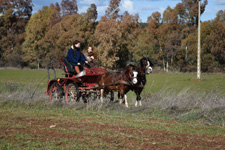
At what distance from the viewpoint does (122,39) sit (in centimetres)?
6328

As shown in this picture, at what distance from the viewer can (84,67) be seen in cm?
1288

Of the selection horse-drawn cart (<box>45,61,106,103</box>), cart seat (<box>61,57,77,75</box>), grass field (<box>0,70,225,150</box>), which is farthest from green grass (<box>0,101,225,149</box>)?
cart seat (<box>61,57,77,75</box>)

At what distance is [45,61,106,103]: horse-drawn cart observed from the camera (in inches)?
501

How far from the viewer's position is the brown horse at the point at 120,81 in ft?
39.5

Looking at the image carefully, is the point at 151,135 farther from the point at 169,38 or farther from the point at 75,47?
the point at 169,38

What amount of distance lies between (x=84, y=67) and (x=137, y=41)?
52.1 meters

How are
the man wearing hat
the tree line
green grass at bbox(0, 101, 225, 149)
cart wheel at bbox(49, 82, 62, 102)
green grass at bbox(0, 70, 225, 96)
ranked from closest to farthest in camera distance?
1. green grass at bbox(0, 101, 225, 149)
2. the man wearing hat
3. cart wheel at bbox(49, 82, 62, 102)
4. green grass at bbox(0, 70, 225, 96)
5. the tree line

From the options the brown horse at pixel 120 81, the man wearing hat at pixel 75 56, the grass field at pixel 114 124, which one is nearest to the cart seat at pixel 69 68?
the man wearing hat at pixel 75 56

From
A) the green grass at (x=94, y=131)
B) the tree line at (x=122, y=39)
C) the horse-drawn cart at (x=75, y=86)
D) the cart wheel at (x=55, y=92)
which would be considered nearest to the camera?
the green grass at (x=94, y=131)

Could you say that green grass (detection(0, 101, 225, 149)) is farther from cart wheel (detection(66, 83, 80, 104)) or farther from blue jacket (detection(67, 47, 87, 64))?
blue jacket (detection(67, 47, 87, 64))

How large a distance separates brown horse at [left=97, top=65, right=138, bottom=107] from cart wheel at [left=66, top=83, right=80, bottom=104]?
89 centimetres

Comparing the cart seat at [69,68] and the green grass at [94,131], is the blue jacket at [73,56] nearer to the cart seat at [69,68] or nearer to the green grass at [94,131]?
the cart seat at [69,68]

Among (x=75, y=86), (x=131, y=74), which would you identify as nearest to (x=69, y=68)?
(x=75, y=86)

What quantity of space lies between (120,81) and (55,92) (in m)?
2.85
